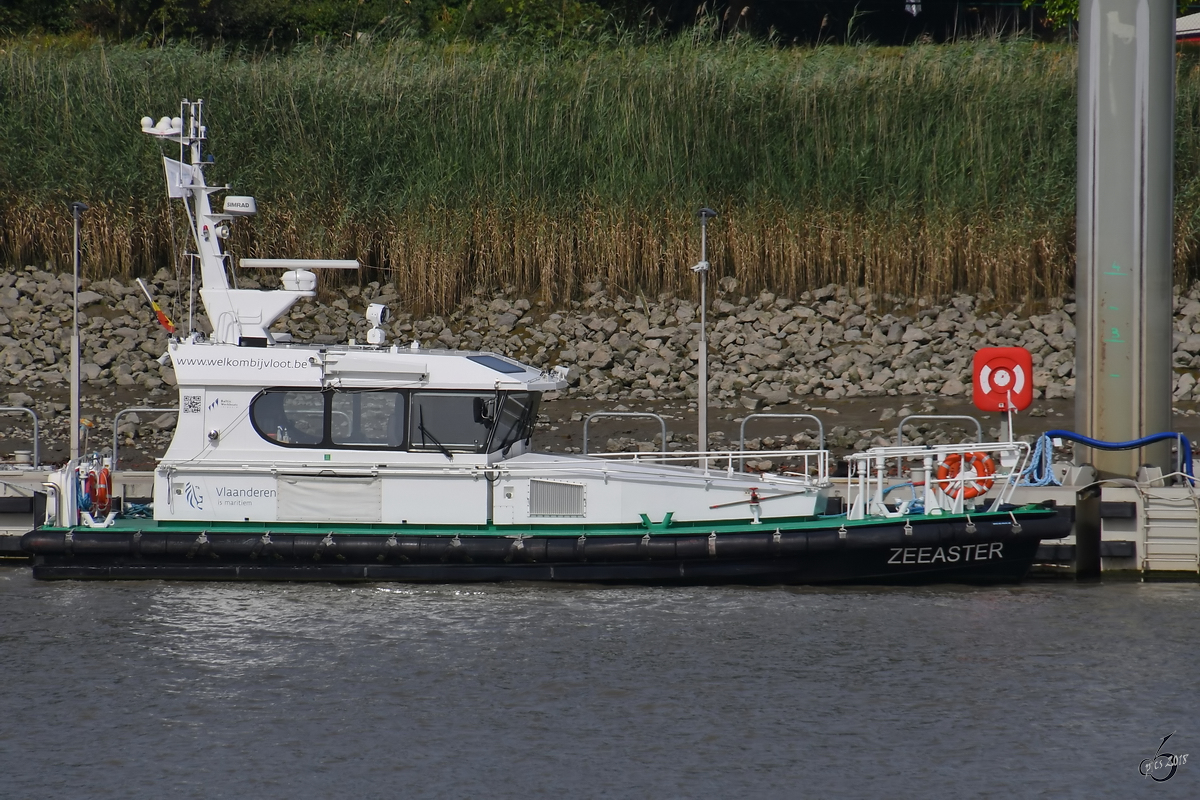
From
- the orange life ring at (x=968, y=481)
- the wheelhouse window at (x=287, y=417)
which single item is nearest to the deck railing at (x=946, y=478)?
the orange life ring at (x=968, y=481)

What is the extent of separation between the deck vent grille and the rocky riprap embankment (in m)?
6.04

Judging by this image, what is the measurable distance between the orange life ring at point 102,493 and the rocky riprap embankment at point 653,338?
5533 millimetres

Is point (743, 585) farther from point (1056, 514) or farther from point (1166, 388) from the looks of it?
point (1166, 388)

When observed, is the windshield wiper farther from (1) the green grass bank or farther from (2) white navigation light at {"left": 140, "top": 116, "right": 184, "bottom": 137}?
(1) the green grass bank

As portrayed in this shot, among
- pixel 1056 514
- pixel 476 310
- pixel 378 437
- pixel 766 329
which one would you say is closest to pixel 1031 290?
pixel 766 329

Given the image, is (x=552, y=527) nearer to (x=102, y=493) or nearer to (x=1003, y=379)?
(x=102, y=493)

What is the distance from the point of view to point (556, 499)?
38.7 feet

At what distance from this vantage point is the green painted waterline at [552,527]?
37.7ft

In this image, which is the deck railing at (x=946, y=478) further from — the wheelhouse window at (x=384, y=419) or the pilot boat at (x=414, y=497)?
the wheelhouse window at (x=384, y=419)

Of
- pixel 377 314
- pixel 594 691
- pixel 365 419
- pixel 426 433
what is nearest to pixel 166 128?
pixel 377 314

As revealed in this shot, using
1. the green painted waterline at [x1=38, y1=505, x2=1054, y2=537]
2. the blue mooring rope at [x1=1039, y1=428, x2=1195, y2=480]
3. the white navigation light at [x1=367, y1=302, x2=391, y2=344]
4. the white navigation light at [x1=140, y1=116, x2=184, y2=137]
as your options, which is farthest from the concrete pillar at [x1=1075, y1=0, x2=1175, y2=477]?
the white navigation light at [x1=140, y1=116, x2=184, y2=137]

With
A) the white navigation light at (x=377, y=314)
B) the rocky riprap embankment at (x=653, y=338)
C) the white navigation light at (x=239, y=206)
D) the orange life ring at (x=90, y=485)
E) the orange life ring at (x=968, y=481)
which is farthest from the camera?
the rocky riprap embankment at (x=653, y=338)

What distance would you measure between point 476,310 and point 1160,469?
10677 mm

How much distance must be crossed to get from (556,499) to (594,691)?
2.95 metres
